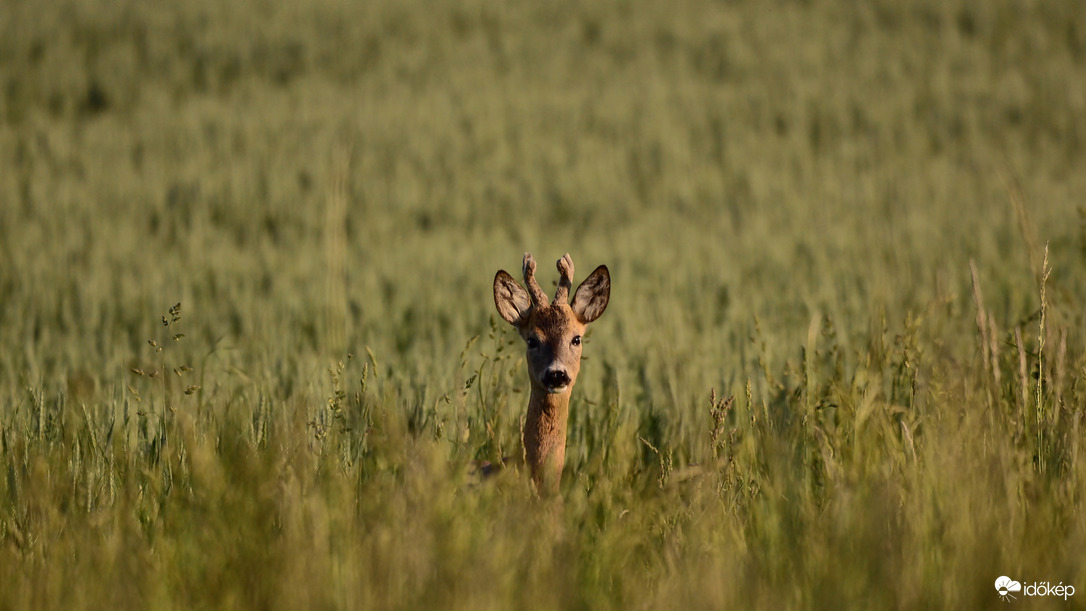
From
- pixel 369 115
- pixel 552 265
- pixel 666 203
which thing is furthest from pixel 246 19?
pixel 552 265

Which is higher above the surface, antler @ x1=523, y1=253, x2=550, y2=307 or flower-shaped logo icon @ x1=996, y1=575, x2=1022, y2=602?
antler @ x1=523, y1=253, x2=550, y2=307

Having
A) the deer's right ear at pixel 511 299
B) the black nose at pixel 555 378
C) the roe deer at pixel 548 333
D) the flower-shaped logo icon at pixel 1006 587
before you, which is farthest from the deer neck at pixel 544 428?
the flower-shaped logo icon at pixel 1006 587

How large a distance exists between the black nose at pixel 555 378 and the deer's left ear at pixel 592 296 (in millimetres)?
317

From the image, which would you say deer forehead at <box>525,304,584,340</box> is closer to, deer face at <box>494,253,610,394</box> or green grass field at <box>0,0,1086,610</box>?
deer face at <box>494,253,610,394</box>

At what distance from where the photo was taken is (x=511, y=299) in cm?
421

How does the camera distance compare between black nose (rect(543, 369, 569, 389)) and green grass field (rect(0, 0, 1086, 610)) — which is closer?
green grass field (rect(0, 0, 1086, 610))

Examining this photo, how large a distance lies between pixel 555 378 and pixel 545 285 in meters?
5.97

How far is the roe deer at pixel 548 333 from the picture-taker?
412 centimetres

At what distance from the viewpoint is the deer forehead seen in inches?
163

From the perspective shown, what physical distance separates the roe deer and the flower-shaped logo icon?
1.58 meters

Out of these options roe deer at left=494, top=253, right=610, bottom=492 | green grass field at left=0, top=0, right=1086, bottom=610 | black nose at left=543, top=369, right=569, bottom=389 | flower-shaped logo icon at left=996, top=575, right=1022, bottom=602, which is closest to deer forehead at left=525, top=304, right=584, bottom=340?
roe deer at left=494, top=253, right=610, bottom=492

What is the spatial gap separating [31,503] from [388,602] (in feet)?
5.31

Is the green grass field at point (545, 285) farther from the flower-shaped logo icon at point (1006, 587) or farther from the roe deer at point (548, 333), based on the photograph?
the roe deer at point (548, 333)

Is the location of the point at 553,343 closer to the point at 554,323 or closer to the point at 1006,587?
the point at 554,323
